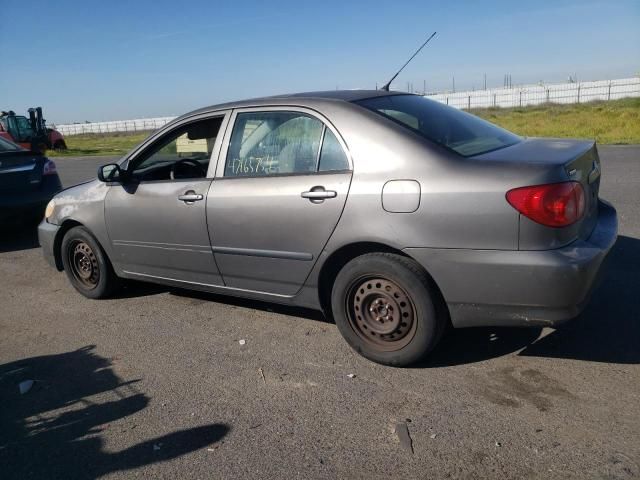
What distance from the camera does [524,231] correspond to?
3.06m

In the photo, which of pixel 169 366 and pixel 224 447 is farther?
pixel 169 366

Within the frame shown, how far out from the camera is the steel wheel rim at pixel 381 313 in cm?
350

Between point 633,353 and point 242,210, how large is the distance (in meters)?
2.60

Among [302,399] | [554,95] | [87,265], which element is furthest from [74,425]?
[554,95]

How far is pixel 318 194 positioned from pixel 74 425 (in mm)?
1892

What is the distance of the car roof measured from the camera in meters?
3.93

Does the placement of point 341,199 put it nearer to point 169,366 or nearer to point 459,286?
point 459,286

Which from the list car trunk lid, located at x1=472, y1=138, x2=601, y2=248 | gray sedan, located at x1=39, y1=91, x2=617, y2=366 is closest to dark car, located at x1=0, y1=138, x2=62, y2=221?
gray sedan, located at x1=39, y1=91, x2=617, y2=366

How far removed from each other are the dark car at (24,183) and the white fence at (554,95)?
46661 mm

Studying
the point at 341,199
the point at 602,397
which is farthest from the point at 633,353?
the point at 341,199

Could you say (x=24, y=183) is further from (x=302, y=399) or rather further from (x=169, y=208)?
(x=302, y=399)

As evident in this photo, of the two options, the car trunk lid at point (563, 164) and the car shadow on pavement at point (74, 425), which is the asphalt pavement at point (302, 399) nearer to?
the car shadow on pavement at point (74, 425)

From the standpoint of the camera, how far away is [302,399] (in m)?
3.31

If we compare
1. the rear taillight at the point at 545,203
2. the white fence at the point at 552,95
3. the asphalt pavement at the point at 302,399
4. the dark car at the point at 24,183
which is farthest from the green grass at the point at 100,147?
the rear taillight at the point at 545,203
